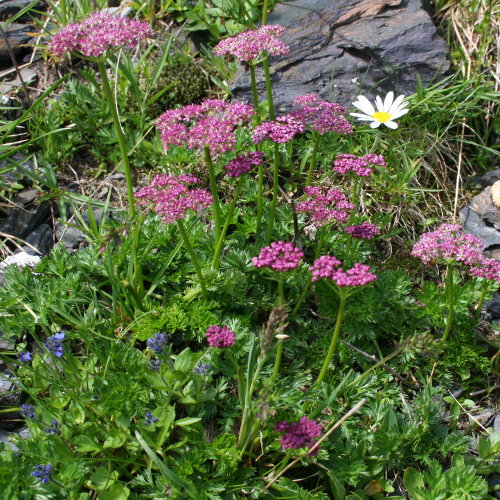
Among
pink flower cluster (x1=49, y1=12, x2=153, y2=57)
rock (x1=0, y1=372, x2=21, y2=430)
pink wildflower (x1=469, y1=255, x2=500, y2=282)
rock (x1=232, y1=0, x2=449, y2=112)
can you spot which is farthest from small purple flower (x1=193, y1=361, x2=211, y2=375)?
rock (x1=232, y1=0, x2=449, y2=112)

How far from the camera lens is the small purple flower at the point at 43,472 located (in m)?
2.83

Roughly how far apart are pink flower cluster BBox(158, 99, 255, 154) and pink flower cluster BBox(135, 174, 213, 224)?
0.80 ft

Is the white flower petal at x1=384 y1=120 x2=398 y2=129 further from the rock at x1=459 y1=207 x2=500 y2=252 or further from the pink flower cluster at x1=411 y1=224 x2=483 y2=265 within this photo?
the pink flower cluster at x1=411 y1=224 x2=483 y2=265

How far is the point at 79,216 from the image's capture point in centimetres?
470

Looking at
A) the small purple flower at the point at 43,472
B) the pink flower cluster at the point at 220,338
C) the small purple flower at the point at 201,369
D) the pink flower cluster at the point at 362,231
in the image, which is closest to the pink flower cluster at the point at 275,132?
the pink flower cluster at the point at 362,231

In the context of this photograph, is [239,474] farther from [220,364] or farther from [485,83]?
[485,83]

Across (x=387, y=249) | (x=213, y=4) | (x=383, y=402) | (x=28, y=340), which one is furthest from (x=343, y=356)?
(x=213, y=4)

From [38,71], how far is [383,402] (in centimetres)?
505

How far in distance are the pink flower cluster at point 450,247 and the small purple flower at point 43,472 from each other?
8.17ft

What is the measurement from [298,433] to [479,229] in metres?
3.03

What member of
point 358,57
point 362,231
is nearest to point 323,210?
point 362,231

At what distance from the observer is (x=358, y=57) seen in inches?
228

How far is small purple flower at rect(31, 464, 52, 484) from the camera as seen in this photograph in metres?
2.83

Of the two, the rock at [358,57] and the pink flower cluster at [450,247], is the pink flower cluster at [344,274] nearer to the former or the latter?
the pink flower cluster at [450,247]
